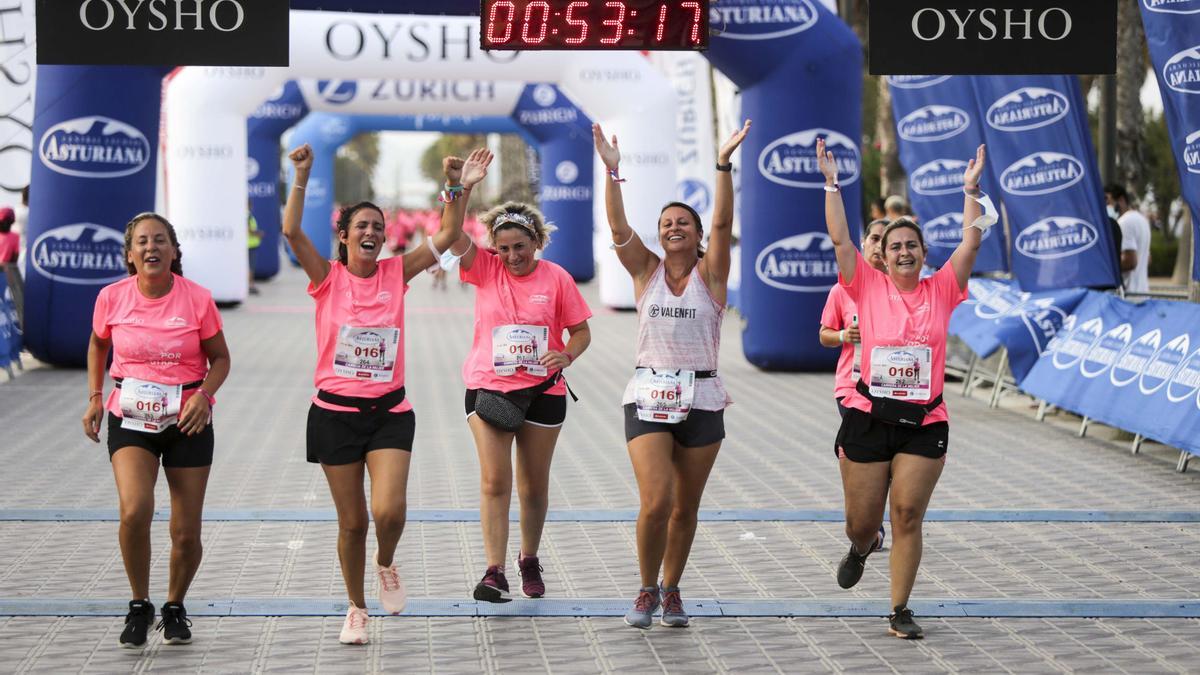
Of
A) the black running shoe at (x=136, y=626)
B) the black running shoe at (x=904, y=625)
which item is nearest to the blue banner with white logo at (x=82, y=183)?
the black running shoe at (x=136, y=626)

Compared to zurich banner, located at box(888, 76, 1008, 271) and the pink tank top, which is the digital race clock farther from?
zurich banner, located at box(888, 76, 1008, 271)

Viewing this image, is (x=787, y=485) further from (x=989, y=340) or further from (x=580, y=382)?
(x=580, y=382)

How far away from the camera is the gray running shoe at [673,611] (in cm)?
631

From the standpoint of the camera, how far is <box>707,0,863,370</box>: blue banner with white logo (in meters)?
15.7

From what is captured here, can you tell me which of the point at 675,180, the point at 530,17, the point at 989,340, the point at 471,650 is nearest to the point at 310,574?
the point at 471,650

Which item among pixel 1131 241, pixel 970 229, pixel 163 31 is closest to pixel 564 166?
pixel 1131 241

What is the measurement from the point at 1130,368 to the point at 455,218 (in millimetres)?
6632

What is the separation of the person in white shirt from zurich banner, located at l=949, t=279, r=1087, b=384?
128cm

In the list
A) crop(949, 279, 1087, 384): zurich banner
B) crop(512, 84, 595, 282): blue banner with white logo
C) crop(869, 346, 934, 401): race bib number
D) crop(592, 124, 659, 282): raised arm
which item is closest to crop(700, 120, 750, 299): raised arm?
crop(592, 124, 659, 282): raised arm

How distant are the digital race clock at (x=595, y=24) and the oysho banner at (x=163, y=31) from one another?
122cm

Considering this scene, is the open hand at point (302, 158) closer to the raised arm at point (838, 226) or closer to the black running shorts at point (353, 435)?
the black running shorts at point (353, 435)

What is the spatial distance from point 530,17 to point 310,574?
322cm

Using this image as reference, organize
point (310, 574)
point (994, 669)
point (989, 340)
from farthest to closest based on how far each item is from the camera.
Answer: point (989, 340), point (310, 574), point (994, 669)

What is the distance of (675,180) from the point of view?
78.4ft
